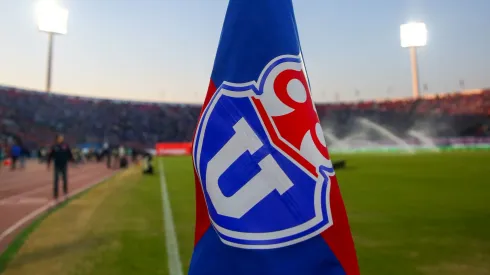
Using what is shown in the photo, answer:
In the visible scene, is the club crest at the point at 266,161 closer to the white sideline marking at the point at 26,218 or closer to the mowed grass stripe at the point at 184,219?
the mowed grass stripe at the point at 184,219

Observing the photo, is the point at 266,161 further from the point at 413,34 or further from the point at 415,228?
the point at 413,34

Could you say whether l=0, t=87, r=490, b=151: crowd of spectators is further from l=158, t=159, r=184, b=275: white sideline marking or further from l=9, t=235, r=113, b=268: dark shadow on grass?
l=9, t=235, r=113, b=268: dark shadow on grass

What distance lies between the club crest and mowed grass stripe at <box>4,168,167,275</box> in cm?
210

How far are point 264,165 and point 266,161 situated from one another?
0.9 inches

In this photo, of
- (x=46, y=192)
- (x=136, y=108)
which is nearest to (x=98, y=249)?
(x=46, y=192)

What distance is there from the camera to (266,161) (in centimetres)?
179

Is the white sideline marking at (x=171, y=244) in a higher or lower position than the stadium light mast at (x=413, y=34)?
lower

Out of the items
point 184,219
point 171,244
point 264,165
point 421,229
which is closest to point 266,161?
point 264,165

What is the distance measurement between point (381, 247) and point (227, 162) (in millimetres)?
3272

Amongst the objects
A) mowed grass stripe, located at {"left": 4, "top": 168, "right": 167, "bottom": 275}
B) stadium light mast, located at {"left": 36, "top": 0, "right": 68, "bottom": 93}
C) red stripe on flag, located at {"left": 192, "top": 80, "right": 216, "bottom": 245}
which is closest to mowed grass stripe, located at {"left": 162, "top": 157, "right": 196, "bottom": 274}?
mowed grass stripe, located at {"left": 4, "top": 168, "right": 167, "bottom": 275}

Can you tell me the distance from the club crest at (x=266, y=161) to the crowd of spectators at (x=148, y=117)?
4686 centimetres

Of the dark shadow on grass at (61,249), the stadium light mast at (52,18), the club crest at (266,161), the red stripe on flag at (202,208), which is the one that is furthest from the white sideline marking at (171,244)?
the stadium light mast at (52,18)

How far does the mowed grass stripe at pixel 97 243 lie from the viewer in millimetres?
3658

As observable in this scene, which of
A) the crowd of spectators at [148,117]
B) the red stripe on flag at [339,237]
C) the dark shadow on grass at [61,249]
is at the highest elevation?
the crowd of spectators at [148,117]
